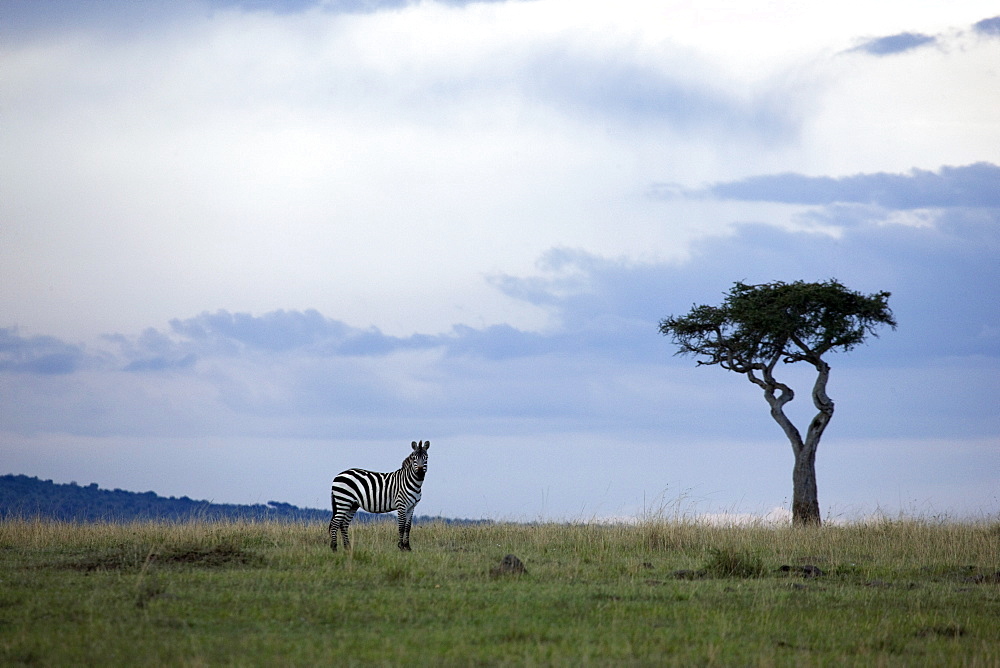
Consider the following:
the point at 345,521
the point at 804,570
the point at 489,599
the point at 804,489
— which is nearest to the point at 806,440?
the point at 804,489

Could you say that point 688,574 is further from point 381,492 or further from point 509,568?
point 381,492

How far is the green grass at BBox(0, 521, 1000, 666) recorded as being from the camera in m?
9.59

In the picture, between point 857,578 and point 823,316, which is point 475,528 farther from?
point 823,316

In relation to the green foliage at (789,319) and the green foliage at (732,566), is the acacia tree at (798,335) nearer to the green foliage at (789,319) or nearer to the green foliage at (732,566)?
the green foliage at (789,319)

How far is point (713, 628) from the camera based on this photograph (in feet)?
35.9

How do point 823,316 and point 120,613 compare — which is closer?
point 120,613

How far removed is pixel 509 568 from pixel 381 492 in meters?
4.86

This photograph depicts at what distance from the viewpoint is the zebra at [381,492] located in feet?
61.1

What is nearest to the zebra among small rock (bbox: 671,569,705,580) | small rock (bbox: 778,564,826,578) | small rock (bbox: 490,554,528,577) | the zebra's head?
the zebra's head

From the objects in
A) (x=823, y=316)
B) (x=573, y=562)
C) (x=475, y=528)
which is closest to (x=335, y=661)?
(x=573, y=562)

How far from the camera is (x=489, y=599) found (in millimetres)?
12516

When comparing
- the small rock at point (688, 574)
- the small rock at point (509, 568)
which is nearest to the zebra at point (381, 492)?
the small rock at point (509, 568)

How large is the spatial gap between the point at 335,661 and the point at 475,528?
42.4 ft

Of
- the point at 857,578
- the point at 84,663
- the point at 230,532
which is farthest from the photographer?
the point at 230,532
